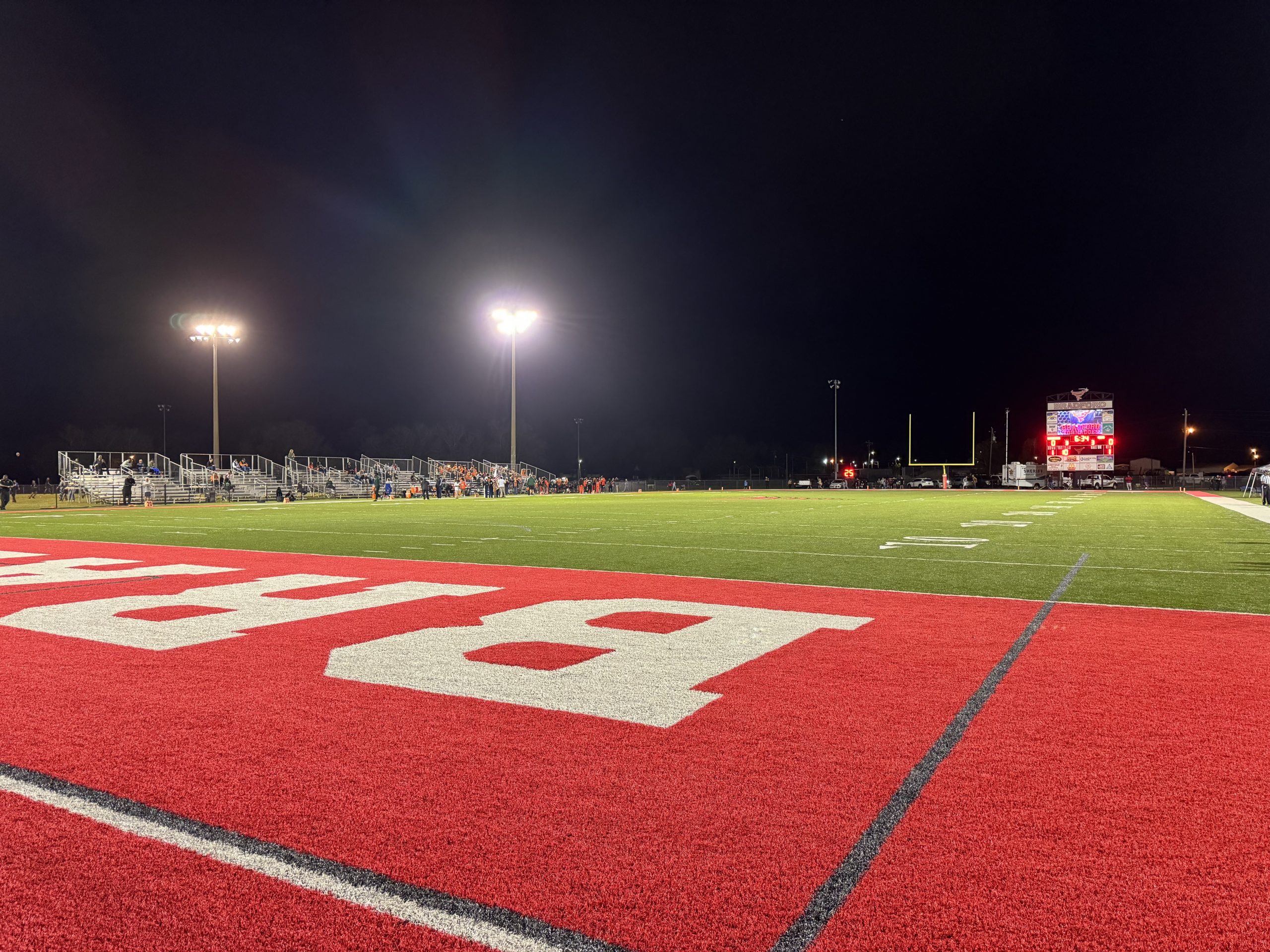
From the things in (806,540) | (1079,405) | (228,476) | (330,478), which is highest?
(1079,405)

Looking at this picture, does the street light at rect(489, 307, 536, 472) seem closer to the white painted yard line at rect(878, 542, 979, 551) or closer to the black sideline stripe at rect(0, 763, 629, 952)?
the white painted yard line at rect(878, 542, 979, 551)

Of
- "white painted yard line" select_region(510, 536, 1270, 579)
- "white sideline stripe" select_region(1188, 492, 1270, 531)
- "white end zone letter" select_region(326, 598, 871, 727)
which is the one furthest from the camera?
"white sideline stripe" select_region(1188, 492, 1270, 531)

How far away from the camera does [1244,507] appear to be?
90.0 feet

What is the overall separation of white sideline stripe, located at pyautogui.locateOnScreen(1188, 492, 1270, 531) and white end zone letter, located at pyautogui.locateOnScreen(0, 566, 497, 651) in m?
20.6

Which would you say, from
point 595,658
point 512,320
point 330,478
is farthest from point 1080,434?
point 595,658

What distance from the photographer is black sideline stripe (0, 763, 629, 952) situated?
216 centimetres

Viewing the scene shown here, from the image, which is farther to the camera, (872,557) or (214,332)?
(214,332)

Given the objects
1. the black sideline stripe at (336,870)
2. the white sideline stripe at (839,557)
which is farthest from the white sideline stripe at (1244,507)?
the black sideline stripe at (336,870)

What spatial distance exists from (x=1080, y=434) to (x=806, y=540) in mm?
59806

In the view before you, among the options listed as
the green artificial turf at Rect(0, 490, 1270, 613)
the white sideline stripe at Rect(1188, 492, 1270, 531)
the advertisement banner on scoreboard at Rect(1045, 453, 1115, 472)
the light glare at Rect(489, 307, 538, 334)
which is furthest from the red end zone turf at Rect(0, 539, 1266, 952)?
the advertisement banner on scoreboard at Rect(1045, 453, 1115, 472)

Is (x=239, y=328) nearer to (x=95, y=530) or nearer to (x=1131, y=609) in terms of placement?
(x=95, y=530)

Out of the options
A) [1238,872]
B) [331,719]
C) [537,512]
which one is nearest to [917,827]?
[1238,872]

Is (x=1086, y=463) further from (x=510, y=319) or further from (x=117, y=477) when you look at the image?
(x=117, y=477)

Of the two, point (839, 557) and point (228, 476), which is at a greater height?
point (228, 476)
